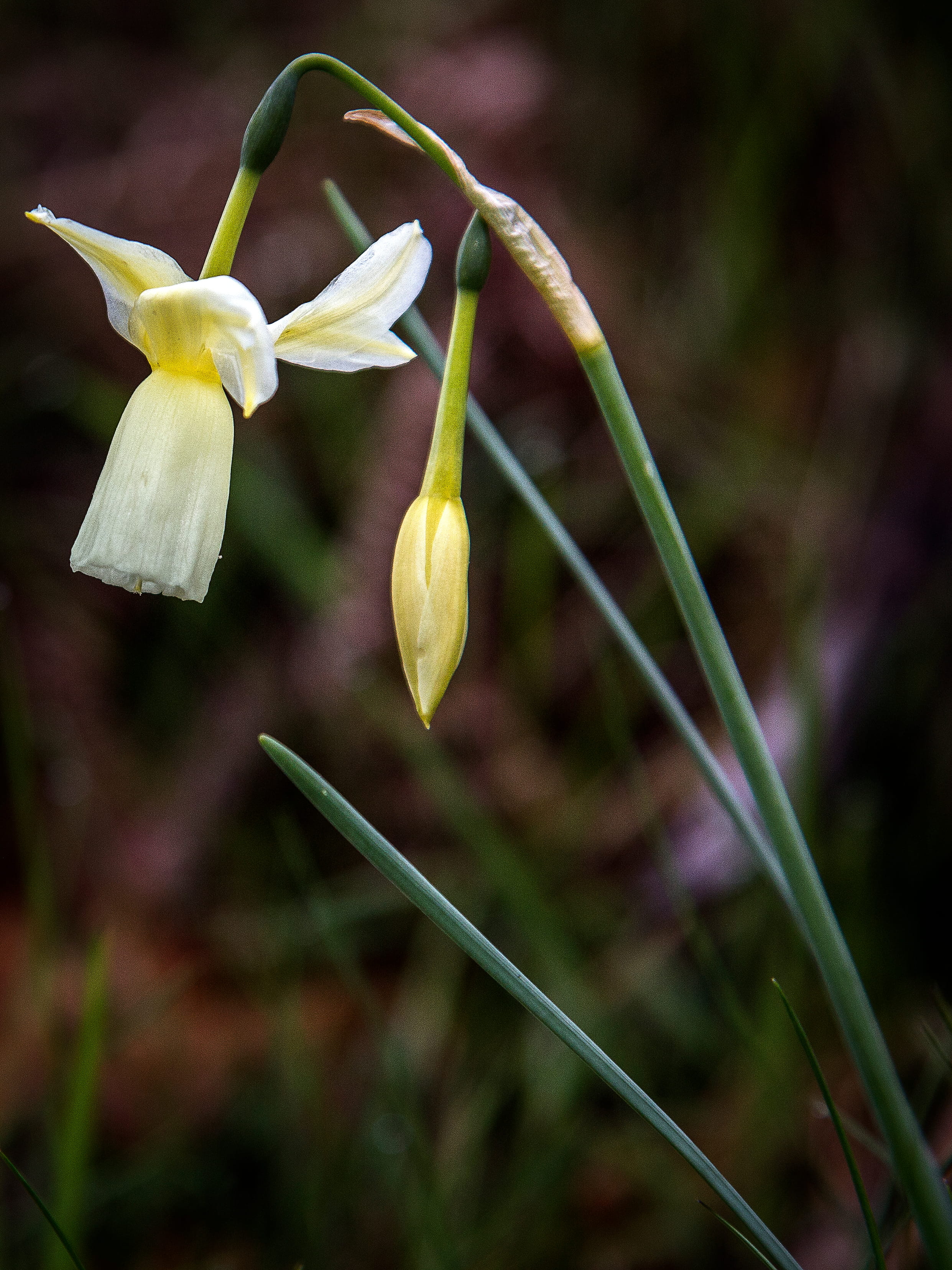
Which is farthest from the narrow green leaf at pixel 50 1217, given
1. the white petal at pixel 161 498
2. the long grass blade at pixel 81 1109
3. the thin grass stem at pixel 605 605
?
the thin grass stem at pixel 605 605

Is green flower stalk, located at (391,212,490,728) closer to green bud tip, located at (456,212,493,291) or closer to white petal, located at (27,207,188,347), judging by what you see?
green bud tip, located at (456,212,493,291)

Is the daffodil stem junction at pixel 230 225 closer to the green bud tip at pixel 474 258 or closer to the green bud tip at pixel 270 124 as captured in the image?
the green bud tip at pixel 270 124

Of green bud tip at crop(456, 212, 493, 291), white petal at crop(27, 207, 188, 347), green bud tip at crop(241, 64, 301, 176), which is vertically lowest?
white petal at crop(27, 207, 188, 347)

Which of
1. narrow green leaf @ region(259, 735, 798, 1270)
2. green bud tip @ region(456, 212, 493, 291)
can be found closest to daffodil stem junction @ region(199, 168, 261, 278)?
green bud tip @ region(456, 212, 493, 291)

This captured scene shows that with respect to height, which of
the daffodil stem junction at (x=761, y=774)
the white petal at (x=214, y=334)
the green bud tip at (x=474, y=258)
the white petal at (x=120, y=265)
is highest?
the green bud tip at (x=474, y=258)

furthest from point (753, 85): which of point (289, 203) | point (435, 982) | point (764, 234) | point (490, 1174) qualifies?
point (490, 1174)
